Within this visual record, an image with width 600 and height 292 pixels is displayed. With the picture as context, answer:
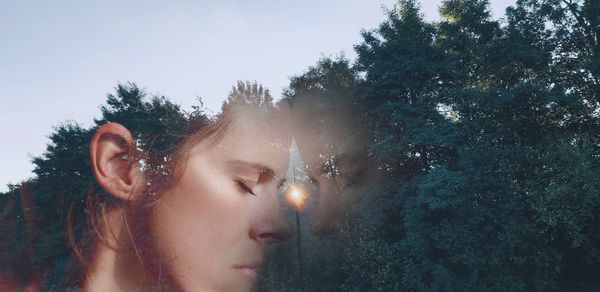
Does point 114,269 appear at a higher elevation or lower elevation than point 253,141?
lower

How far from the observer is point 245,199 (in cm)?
221

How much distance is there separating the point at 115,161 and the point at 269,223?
1.08 meters

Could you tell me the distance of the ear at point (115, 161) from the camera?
185 cm

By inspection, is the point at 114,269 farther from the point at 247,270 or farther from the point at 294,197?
the point at 294,197

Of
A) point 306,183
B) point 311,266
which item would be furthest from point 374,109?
point 311,266

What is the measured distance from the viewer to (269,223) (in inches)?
86.0

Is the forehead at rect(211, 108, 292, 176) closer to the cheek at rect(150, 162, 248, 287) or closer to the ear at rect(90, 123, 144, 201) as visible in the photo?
the cheek at rect(150, 162, 248, 287)

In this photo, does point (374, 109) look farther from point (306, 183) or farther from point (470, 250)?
point (470, 250)

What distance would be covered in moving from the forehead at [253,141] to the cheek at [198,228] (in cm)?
22

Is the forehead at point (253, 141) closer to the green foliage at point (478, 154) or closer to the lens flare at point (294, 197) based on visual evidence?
the lens flare at point (294, 197)

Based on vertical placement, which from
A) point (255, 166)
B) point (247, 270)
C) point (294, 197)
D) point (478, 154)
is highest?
point (478, 154)

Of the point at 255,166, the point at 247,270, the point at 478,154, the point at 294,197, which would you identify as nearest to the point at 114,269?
the point at 247,270
